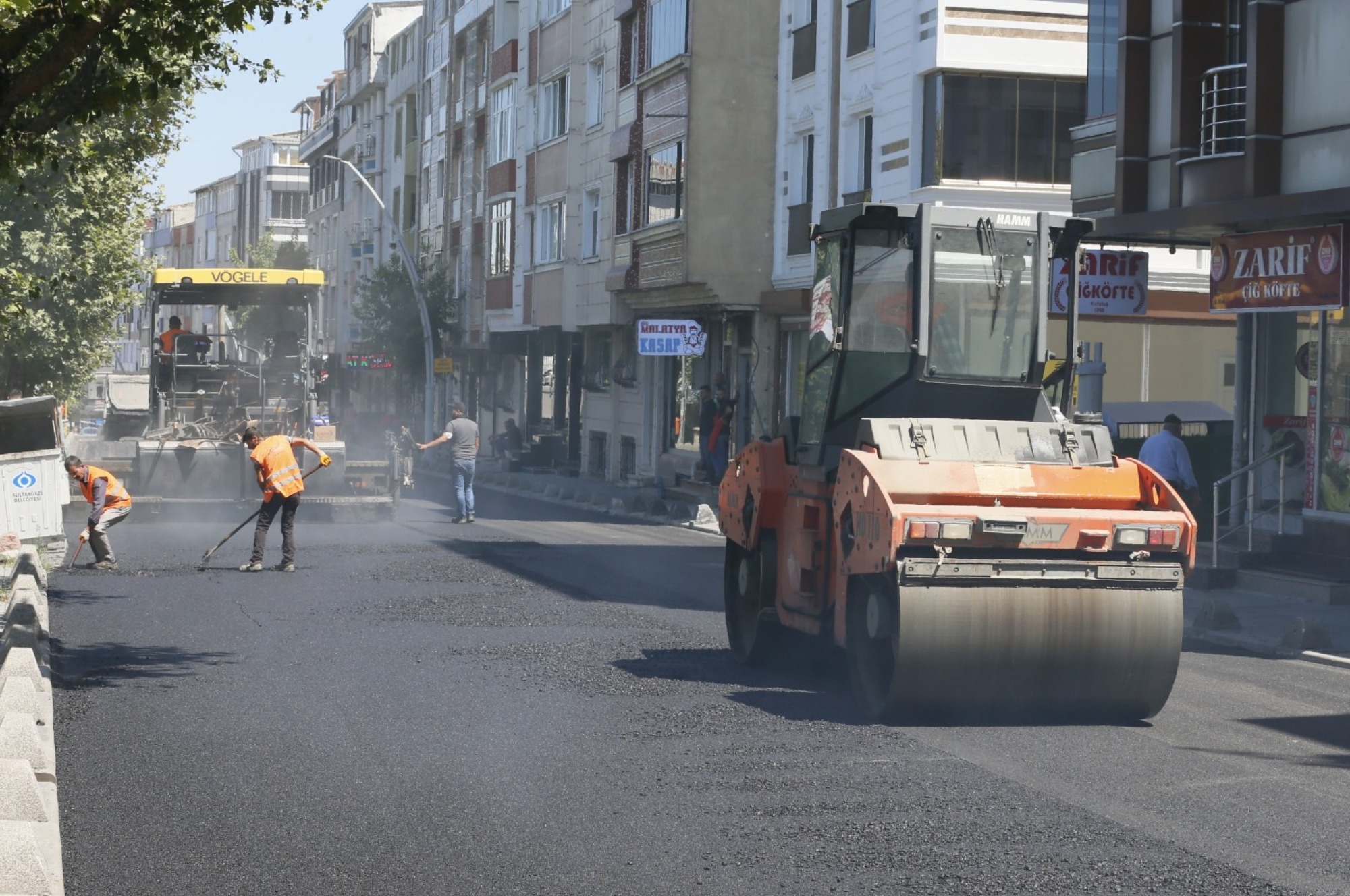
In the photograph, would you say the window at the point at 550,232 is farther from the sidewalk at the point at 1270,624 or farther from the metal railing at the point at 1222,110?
the sidewalk at the point at 1270,624

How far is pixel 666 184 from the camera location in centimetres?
3438

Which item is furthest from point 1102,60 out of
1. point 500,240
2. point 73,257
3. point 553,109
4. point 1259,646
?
point 500,240

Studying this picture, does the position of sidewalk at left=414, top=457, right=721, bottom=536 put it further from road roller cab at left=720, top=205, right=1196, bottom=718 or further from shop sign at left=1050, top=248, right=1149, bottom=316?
road roller cab at left=720, top=205, right=1196, bottom=718

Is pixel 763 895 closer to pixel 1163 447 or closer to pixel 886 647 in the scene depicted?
pixel 886 647

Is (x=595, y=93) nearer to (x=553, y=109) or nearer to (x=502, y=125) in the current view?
(x=553, y=109)

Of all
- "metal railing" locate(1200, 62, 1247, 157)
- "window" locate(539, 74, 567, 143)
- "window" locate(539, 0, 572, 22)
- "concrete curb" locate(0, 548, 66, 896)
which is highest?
Result: "window" locate(539, 0, 572, 22)

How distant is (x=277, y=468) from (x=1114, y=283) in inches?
378

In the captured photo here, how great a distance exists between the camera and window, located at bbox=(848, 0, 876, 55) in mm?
27984

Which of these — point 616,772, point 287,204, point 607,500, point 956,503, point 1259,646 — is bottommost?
point 607,500

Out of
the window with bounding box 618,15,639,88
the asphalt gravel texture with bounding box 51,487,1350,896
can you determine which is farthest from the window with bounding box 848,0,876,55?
the asphalt gravel texture with bounding box 51,487,1350,896

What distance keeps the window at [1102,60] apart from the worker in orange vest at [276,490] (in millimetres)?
10489

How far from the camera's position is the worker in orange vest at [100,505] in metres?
18.3

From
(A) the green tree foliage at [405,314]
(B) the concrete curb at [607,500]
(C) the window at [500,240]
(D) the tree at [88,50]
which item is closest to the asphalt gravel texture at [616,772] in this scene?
(D) the tree at [88,50]

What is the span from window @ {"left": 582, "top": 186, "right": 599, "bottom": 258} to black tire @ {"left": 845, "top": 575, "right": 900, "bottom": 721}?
31.0 metres
